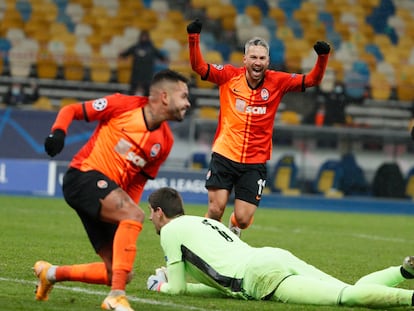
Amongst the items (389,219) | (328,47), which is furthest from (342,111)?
(328,47)

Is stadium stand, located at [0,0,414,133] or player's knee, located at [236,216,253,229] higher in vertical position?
stadium stand, located at [0,0,414,133]

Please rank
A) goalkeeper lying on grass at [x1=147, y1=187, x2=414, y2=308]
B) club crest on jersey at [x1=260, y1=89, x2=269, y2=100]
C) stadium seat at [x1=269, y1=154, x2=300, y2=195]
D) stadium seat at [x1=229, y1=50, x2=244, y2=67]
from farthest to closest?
stadium seat at [x1=229, y1=50, x2=244, y2=67], stadium seat at [x1=269, y1=154, x2=300, y2=195], club crest on jersey at [x1=260, y1=89, x2=269, y2=100], goalkeeper lying on grass at [x1=147, y1=187, x2=414, y2=308]

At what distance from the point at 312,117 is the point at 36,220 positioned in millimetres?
8760

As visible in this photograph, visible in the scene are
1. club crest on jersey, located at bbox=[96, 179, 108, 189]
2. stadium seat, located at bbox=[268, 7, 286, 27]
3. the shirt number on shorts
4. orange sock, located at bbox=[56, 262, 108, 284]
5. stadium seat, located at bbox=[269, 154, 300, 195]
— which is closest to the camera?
club crest on jersey, located at bbox=[96, 179, 108, 189]

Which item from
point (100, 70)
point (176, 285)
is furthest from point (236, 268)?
point (100, 70)

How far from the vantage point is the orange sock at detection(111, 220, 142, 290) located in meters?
6.69

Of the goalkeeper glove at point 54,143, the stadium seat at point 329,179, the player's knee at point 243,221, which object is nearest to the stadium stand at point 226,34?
the stadium seat at point 329,179

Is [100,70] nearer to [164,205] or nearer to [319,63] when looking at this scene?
[319,63]

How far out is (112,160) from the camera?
7145mm

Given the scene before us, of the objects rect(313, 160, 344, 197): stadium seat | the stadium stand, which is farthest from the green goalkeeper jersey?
the stadium stand

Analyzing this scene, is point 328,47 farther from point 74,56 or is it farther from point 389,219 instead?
point 74,56

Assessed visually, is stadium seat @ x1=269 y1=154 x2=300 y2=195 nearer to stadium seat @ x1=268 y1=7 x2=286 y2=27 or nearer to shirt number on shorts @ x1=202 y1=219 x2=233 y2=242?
stadium seat @ x1=268 y1=7 x2=286 y2=27

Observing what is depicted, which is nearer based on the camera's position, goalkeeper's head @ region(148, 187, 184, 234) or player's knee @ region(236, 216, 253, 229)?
goalkeeper's head @ region(148, 187, 184, 234)

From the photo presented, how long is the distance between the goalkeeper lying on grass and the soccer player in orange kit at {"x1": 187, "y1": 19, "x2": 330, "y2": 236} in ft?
8.08
